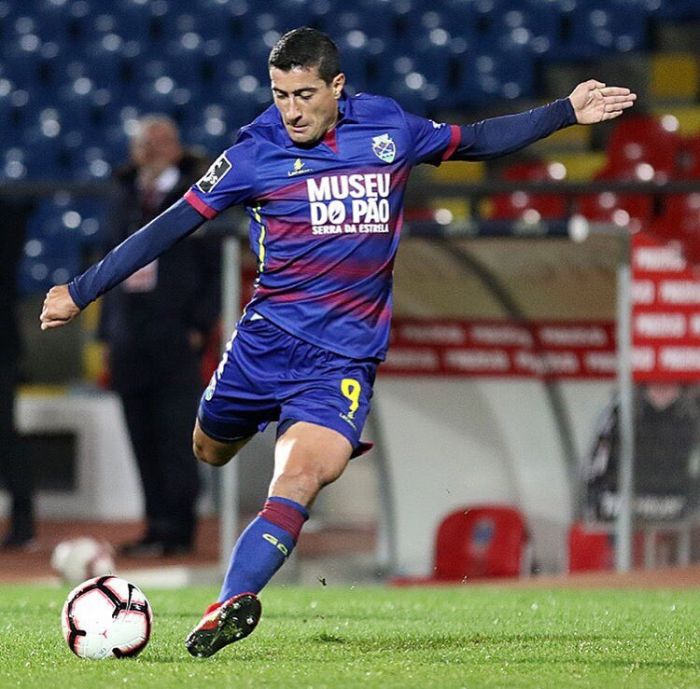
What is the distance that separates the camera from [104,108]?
13.4m

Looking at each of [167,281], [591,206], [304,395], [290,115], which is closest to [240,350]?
[304,395]

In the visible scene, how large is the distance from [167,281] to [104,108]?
190 inches

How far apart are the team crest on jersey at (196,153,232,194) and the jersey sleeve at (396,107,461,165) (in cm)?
58

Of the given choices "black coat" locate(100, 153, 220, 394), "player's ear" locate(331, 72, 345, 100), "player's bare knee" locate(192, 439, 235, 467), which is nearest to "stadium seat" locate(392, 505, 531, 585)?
"black coat" locate(100, 153, 220, 394)

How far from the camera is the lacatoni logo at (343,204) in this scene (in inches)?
185

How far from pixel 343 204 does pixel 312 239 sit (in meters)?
0.13

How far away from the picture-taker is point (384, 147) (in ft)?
15.8

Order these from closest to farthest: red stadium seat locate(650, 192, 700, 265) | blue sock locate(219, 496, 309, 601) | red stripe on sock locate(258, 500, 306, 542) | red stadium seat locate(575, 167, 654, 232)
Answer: blue sock locate(219, 496, 309, 601)
red stripe on sock locate(258, 500, 306, 542)
red stadium seat locate(650, 192, 700, 265)
red stadium seat locate(575, 167, 654, 232)

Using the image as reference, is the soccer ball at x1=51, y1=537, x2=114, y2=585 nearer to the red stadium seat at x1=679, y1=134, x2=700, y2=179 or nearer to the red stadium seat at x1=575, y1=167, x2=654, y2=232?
the red stadium seat at x1=575, y1=167, x2=654, y2=232

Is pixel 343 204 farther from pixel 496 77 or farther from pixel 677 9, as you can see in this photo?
pixel 496 77

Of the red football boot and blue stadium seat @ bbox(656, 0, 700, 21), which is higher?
blue stadium seat @ bbox(656, 0, 700, 21)

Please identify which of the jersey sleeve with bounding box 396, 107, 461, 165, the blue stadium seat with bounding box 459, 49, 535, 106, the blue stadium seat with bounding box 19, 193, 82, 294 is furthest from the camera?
the blue stadium seat with bounding box 19, 193, 82, 294

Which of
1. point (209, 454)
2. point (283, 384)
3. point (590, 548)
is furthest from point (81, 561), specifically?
point (283, 384)

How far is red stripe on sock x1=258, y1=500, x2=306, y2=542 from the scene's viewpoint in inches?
173
